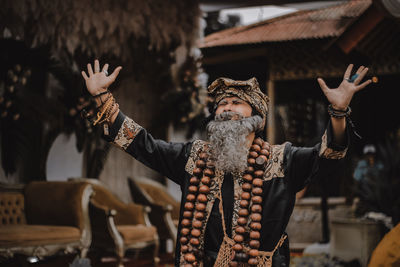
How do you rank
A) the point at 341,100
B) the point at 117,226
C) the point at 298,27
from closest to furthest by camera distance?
the point at 341,100
the point at 117,226
the point at 298,27

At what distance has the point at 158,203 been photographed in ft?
20.4

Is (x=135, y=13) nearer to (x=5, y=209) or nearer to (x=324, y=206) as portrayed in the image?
(x=5, y=209)

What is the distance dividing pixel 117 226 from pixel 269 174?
318 centimetres

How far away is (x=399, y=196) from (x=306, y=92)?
4.05 m

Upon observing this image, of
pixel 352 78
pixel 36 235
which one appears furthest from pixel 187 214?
pixel 36 235

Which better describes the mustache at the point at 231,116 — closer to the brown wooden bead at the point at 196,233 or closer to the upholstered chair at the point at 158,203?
the brown wooden bead at the point at 196,233

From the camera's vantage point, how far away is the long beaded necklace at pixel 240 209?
7.47 ft

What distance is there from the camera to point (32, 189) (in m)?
4.95

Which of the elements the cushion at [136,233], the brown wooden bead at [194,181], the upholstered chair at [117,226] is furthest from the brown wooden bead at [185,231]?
the cushion at [136,233]

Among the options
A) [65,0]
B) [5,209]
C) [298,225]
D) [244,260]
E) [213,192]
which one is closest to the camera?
[244,260]

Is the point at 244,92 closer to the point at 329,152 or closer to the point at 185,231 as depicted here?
A: the point at 329,152

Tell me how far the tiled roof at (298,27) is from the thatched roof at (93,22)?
4.14 ft

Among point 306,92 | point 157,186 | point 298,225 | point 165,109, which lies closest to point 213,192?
point 157,186

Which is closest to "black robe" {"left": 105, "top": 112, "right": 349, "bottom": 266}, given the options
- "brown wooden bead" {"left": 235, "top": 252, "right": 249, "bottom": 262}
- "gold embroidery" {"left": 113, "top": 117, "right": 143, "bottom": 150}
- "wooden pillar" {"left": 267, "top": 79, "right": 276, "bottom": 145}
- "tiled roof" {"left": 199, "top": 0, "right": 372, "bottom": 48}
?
"gold embroidery" {"left": 113, "top": 117, "right": 143, "bottom": 150}
